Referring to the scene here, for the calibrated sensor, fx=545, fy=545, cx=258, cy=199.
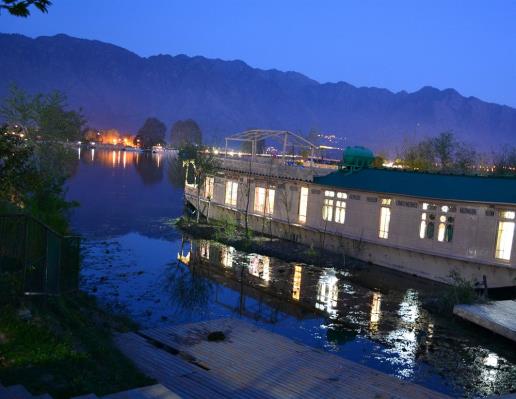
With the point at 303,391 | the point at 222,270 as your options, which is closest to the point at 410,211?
the point at 222,270

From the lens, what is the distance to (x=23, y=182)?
38.6 ft

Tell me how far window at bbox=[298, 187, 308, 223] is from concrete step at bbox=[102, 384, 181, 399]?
22.7 meters

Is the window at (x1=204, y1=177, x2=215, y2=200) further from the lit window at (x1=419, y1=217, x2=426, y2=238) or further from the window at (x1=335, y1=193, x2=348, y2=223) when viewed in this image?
the lit window at (x1=419, y1=217, x2=426, y2=238)

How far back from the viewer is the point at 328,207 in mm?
29531

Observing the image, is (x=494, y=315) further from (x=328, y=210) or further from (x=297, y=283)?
(x=328, y=210)

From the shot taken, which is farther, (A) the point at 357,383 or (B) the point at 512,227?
(B) the point at 512,227

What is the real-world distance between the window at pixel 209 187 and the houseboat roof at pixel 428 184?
38.4ft

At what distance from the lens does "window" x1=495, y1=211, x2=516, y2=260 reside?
72.4ft

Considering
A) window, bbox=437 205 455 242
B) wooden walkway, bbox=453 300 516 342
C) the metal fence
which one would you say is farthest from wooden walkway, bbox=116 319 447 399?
window, bbox=437 205 455 242

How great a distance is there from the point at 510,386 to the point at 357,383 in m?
4.49

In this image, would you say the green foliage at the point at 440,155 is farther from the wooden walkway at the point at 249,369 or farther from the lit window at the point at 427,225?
the wooden walkway at the point at 249,369

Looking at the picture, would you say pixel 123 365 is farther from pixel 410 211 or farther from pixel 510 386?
pixel 410 211

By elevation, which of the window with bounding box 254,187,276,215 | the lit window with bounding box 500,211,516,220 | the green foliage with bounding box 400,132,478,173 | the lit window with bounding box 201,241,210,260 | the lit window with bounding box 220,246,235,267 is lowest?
the lit window with bounding box 201,241,210,260

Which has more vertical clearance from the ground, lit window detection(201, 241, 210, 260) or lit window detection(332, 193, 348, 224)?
lit window detection(332, 193, 348, 224)
